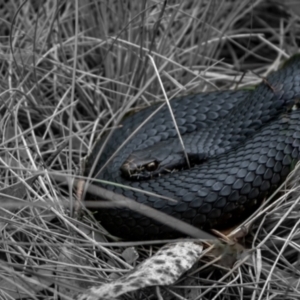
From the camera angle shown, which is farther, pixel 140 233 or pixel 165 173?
pixel 165 173

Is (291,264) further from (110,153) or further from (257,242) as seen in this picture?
(110,153)

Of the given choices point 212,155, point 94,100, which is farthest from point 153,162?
point 94,100

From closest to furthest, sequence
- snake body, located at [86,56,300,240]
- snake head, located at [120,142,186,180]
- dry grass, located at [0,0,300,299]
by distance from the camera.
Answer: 1. dry grass, located at [0,0,300,299]
2. snake body, located at [86,56,300,240]
3. snake head, located at [120,142,186,180]

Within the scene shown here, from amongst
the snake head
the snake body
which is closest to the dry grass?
the snake body

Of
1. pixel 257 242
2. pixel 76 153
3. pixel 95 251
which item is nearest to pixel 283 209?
pixel 257 242

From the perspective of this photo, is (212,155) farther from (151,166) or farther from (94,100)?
(94,100)

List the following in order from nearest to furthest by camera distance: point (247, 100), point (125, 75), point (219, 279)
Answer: point (219, 279) < point (247, 100) < point (125, 75)

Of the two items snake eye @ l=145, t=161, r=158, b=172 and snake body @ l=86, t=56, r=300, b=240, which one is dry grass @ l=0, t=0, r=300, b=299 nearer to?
snake body @ l=86, t=56, r=300, b=240

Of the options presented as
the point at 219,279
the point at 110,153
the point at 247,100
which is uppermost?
the point at 247,100
